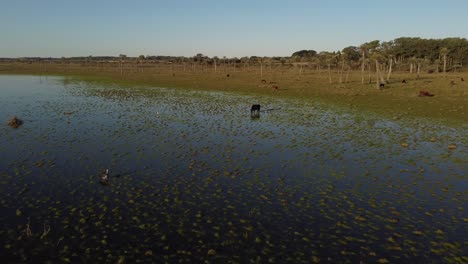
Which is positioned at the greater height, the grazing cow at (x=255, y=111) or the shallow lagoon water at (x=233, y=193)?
the grazing cow at (x=255, y=111)

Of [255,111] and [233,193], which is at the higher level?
[255,111]

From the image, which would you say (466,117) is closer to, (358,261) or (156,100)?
(358,261)

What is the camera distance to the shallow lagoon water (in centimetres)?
1184

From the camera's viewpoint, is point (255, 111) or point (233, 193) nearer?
point (233, 193)

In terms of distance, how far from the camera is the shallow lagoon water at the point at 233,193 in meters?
11.8

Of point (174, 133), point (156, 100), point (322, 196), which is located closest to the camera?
point (322, 196)

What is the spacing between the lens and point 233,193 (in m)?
16.7

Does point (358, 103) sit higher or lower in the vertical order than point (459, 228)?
higher

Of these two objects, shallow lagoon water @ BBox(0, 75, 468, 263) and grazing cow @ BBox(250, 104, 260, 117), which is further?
grazing cow @ BBox(250, 104, 260, 117)

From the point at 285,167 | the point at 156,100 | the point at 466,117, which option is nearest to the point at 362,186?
the point at 285,167

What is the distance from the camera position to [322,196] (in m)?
16.5

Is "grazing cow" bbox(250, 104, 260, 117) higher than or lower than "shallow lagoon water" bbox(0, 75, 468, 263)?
higher

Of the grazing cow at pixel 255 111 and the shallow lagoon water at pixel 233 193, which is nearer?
the shallow lagoon water at pixel 233 193

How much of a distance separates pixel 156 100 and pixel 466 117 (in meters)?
39.1
